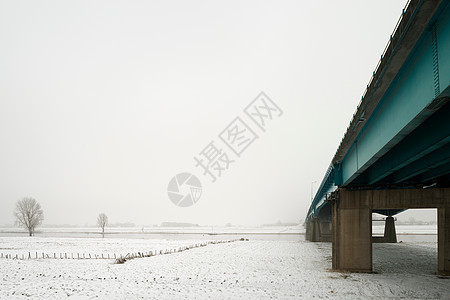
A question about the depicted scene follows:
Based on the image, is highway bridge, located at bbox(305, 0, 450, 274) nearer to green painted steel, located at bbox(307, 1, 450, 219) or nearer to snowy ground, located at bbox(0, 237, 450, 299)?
green painted steel, located at bbox(307, 1, 450, 219)

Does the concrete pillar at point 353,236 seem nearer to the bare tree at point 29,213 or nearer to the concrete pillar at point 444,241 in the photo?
the concrete pillar at point 444,241

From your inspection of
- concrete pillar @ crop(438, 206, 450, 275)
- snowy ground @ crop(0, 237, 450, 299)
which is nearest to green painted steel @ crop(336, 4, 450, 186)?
snowy ground @ crop(0, 237, 450, 299)

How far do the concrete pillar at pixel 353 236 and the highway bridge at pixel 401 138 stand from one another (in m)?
0.06

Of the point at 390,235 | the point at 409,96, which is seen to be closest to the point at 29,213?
the point at 390,235

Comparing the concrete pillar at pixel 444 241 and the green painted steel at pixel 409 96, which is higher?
the green painted steel at pixel 409 96

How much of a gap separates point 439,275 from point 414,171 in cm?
686

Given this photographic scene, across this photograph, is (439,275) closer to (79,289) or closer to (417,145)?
(417,145)

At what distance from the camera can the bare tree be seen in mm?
108438

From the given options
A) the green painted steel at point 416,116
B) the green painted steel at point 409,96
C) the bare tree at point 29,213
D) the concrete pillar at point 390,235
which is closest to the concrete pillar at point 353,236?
the green painted steel at point 416,116

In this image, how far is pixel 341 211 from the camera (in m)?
26.3

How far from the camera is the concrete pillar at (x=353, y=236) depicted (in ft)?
83.0

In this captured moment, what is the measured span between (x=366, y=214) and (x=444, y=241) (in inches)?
195

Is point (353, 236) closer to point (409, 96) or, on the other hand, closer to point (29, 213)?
point (409, 96)

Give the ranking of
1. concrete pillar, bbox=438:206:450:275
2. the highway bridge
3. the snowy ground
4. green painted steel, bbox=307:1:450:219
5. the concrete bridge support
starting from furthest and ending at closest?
the concrete bridge support
concrete pillar, bbox=438:206:450:275
the snowy ground
the highway bridge
green painted steel, bbox=307:1:450:219
